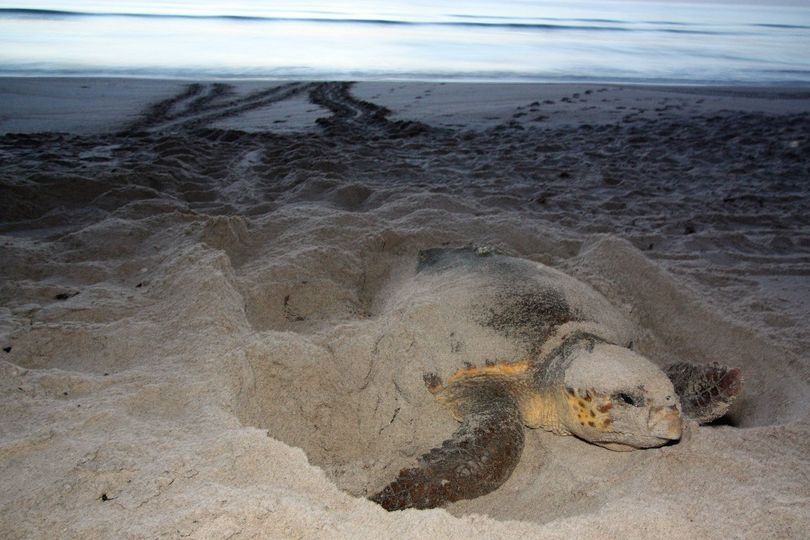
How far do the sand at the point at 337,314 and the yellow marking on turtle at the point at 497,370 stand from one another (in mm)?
157

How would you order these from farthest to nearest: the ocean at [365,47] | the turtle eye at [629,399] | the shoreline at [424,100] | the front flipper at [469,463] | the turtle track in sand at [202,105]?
the ocean at [365,47] < the shoreline at [424,100] < the turtle track in sand at [202,105] < the turtle eye at [629,399] < the front flipper at [469,463]

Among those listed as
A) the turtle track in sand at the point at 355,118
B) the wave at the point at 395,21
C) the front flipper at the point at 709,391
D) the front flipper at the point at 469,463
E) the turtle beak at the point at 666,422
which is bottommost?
the front flipper at the point at 469,463

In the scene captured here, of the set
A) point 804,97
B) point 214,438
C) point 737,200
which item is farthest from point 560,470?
point 804,97

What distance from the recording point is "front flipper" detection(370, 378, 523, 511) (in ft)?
4.58

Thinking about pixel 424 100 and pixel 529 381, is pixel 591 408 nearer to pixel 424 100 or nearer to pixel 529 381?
pixel 529 381

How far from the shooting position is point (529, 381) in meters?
1.85

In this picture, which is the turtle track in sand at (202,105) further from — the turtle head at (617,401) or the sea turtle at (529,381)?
the turtle head at (617,401)

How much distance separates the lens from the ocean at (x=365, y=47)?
10.5m

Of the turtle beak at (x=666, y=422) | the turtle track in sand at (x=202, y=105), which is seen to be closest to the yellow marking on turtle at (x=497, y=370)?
the turtle beak at (x=666, y=422)

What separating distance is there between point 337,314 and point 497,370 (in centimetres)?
89

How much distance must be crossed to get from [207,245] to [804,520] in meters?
2.64

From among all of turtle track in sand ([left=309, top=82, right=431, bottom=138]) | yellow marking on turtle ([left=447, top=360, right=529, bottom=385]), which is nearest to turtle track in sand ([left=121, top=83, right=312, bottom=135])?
turtle track in sand ([left=309, top=82, right=431, bottom=138])

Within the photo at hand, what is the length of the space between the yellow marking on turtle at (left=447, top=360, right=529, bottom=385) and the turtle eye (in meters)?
0.37

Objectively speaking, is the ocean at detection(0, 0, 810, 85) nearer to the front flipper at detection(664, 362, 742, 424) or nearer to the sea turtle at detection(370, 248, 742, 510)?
the sea turtle at detection(370, 248, 742, 510)
